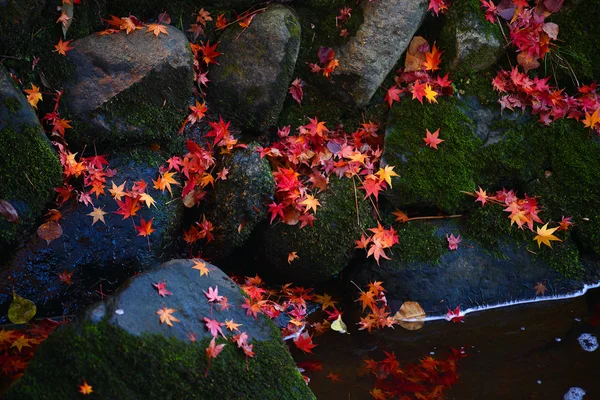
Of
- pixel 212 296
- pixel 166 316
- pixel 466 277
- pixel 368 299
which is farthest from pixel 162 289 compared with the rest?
pixel 466 277

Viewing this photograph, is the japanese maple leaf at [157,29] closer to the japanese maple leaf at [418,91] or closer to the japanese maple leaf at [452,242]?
the japanese maple leaf at [418,91]

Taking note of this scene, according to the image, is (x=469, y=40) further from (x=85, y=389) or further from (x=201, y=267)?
(x=85, y=389)

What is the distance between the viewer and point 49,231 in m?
3.95

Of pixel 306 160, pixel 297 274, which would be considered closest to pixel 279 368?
pixel 297 274

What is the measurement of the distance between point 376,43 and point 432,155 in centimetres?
99

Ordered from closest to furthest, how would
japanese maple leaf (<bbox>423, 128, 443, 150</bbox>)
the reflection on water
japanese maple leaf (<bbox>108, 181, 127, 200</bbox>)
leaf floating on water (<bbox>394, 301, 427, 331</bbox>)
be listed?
the reflection on water < japanese maple leaf (<bbox>108, 181, 127, 200</bbox>) < leaf floating on water (<bbox>394, 301, 427, 331</bbox>) < japanese maple leaf (<bbox>423, 128, 443, 150</bbox>)

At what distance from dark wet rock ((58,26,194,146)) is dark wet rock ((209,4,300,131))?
12.8 inches

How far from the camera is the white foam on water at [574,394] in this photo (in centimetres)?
369

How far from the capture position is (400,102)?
15.6 ft

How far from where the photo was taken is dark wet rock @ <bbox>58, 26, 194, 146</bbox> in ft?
13.1

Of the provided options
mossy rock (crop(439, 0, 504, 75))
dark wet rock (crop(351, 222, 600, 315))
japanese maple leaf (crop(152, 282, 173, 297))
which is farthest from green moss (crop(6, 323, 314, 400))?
mossy rock (crop(439, 0, 504, 75))

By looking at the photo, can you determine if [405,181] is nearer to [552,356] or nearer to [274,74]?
[274,74]

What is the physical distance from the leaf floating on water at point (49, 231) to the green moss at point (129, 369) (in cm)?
135

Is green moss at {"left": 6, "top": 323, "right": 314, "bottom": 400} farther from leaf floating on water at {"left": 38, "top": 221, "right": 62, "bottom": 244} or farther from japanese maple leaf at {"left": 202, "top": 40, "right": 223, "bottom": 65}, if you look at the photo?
japanese maple leaf at {"left": 202, "top": 40, "right": 223, "bottom": 65}
